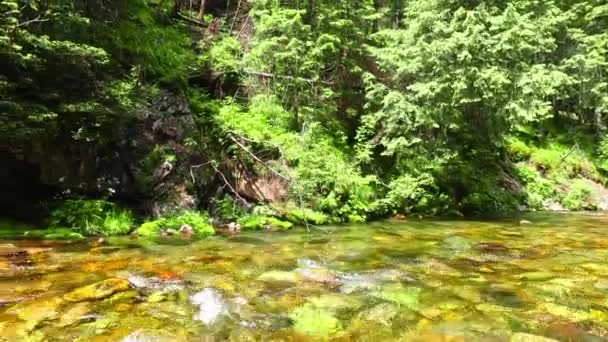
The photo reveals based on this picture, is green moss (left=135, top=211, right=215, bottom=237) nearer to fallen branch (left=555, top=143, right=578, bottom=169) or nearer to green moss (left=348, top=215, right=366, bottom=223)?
green moss (left=348, top=215, right=366, bottom=223)

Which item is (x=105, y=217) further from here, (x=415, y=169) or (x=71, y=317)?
(x=415, y=169)

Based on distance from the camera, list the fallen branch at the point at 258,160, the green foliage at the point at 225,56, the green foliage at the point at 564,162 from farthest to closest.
→ 1. the green foliage at the point at 564,162
2. the green foliage at the point at 225,56
3. the fallen branch at the point at 258,160

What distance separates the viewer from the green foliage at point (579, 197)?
17.9 m

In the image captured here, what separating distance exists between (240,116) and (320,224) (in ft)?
12.8

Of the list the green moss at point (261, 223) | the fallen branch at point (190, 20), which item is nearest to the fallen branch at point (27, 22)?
the green moss at point (261, 223)

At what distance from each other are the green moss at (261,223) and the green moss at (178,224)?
854mm

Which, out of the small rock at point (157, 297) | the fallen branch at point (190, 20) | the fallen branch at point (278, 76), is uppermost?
the fallen branch at point (190, 20)

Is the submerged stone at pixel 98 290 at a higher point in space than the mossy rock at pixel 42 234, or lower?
higher

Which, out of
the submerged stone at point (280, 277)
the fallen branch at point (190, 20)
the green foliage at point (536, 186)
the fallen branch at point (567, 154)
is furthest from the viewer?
the fallen branch at point (567, 154)

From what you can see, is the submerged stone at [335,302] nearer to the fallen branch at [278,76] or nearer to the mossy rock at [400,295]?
the mossy rock at [400,295]

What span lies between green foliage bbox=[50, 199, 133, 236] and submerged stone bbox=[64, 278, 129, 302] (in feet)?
12.2

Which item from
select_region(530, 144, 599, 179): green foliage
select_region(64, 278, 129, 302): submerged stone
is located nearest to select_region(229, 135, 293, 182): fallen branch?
select_region(64, 278, 129, 302): submerged stone

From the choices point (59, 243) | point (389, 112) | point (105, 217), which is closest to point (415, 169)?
point (389, 112)

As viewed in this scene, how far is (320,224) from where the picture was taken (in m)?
11.6
